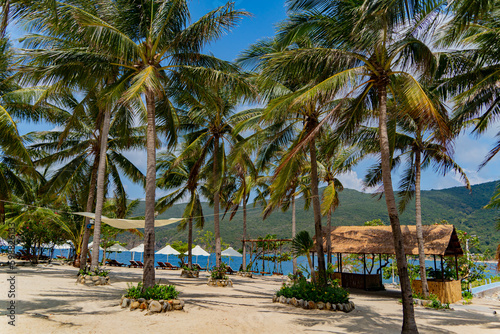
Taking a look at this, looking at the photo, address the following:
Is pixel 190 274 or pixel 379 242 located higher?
pixel 379 242

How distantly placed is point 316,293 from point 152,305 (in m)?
4.58

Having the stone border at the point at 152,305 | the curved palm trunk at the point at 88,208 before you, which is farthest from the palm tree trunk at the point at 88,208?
the stone border at the point at 152,305

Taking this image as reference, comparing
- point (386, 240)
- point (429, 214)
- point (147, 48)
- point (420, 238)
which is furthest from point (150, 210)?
point (429, 214)

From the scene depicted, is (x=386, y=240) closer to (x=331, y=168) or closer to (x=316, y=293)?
(x=331, y=168)

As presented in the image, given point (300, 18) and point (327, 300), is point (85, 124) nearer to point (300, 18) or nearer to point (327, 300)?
point (300, 18)

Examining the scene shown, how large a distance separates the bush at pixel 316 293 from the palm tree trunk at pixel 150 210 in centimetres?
412

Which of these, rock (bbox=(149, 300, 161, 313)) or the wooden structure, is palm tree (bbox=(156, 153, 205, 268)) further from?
rock (bbox=(149, 300, 161, 313))

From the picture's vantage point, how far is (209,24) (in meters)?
9.18

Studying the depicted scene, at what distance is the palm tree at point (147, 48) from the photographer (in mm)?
8305

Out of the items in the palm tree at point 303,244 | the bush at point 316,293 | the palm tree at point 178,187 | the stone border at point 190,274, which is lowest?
the stone border at point 190,274

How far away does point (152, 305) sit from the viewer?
775 cm

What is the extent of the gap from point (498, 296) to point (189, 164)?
17.5m

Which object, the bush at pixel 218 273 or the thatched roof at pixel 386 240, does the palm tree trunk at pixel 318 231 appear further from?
the bush at pixel 218 273

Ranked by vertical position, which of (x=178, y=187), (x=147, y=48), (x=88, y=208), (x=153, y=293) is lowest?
(x=153, y=293)
